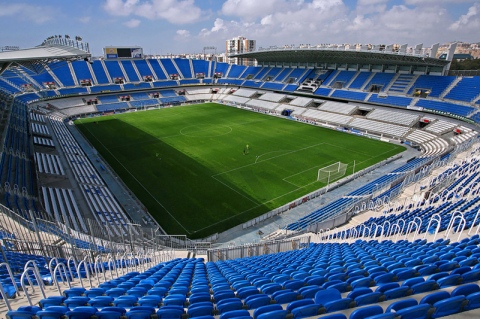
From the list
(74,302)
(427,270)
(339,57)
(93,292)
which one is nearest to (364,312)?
(427,270)

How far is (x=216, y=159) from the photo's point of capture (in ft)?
109

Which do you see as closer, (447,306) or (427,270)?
(447,306)

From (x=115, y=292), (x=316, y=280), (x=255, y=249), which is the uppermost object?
(x=115, y=292)

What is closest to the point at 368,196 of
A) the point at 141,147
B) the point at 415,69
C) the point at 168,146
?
the point at 168,146

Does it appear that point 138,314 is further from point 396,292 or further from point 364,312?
point 396,292

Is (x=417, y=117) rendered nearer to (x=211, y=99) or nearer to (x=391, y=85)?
(x=391, y=85)

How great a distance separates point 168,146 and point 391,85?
3925 cm

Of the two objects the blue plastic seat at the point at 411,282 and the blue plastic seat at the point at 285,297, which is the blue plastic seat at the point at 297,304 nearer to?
the blue plastic seat at the point at 285,297

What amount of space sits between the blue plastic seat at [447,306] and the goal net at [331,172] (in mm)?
23487

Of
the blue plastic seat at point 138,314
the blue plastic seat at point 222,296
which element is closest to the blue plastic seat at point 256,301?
the blue plastic seat at point 222,296

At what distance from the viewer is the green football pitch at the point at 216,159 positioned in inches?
912

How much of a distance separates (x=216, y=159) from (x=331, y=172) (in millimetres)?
12993

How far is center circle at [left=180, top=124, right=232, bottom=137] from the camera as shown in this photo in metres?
43.6

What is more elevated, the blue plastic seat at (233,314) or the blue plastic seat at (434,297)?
the blue plastic seat at (434,297)
